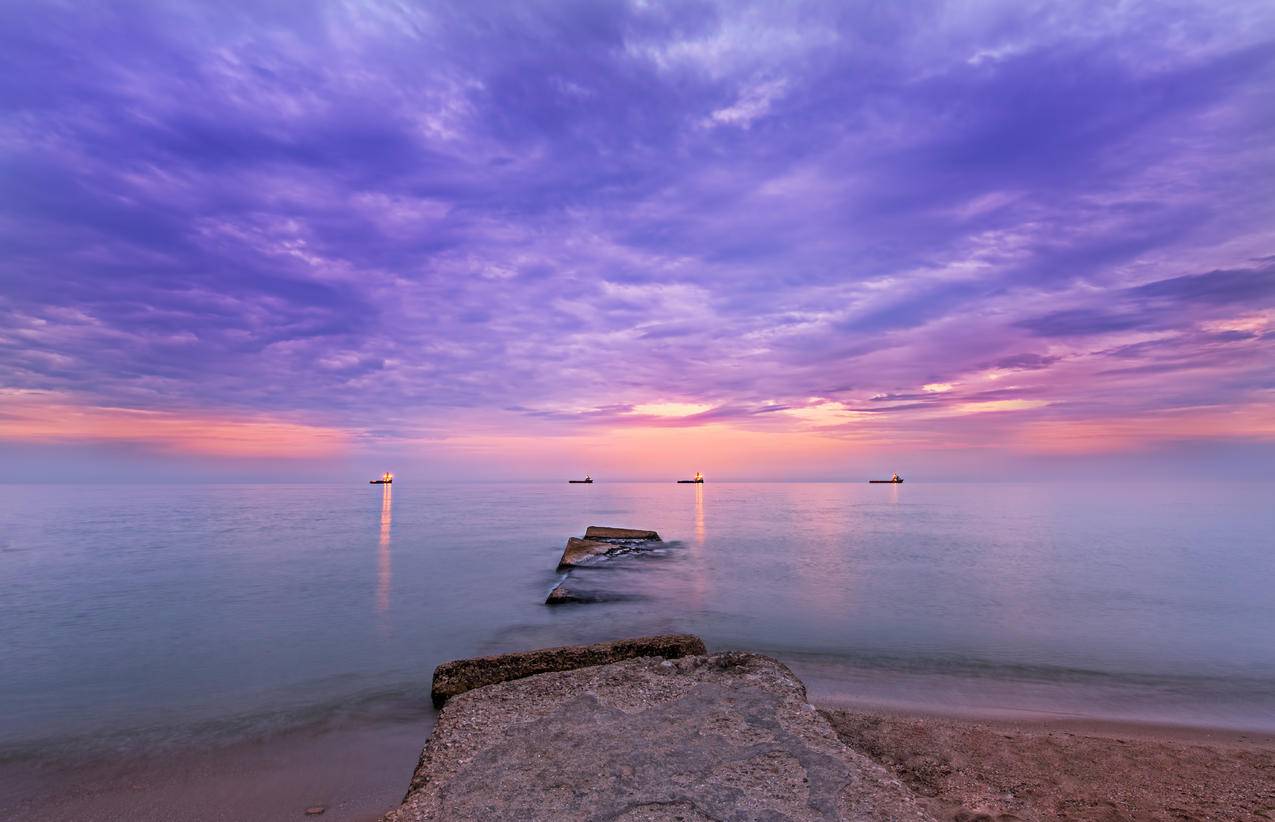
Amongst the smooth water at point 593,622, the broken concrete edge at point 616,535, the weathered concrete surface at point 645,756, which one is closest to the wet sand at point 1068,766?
the weathered concrete surface at point 645,756

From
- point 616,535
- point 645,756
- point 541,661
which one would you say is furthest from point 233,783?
point 616,535

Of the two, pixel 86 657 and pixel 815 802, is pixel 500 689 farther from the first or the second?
pixel 86 657

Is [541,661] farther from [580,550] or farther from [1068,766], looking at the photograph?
[580,550]

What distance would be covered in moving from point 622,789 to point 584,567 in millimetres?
20254

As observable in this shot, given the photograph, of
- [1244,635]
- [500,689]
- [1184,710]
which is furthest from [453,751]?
[1244,635]

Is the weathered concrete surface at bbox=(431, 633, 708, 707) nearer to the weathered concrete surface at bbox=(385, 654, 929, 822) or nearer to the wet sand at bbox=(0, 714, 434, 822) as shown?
the wet sand at bbox=(0, 714, 434, 822)

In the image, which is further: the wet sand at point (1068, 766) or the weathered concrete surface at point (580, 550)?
the weathered concrete surface at point (580, 550)

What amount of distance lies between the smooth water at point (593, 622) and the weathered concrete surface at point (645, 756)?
3915 millimetres

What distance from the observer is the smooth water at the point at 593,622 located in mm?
10203

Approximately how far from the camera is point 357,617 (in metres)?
16.5

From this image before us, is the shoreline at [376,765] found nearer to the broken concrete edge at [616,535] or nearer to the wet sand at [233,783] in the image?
the wet sand at [233,783]

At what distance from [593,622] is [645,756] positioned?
1054cm

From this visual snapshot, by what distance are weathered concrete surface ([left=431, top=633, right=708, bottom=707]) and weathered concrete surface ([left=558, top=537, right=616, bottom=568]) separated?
1590 cm

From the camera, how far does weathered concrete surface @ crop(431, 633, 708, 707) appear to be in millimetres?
8875
